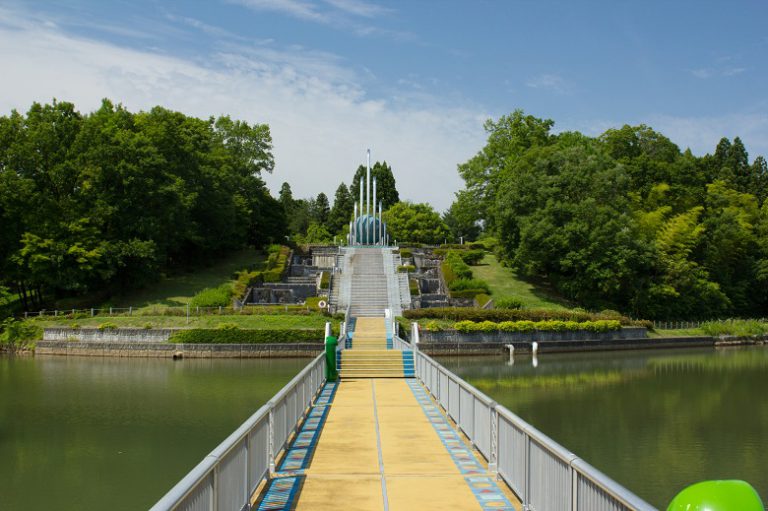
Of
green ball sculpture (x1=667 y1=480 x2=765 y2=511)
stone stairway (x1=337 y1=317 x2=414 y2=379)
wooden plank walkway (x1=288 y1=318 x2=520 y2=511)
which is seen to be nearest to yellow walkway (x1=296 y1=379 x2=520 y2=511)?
wooden plank walkway (x1=288 y1=318 x2=520 y2=511)

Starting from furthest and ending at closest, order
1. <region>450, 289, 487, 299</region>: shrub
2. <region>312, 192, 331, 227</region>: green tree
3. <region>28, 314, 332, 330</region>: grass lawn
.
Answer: <region>312, 192, 331, 227</region>: green tree, <region>450, 289, 487, 299</region>: shrub, <region>28, 314, 332, 330</region>: grass lawn

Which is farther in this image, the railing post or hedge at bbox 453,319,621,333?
hedge at bbox 453,319,621,333

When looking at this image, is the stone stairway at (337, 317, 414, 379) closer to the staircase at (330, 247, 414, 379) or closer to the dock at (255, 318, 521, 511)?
the staircase at (330, 247, 414, 379)

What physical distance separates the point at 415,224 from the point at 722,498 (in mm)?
87842

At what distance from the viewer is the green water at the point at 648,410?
46.1 ft

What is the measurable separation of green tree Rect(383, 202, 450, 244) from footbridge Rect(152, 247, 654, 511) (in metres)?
73.6

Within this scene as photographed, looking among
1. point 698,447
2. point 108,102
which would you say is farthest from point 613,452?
point 108,102

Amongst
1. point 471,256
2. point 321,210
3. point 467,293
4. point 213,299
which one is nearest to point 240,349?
point 213,299

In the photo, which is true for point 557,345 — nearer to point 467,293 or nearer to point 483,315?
point 483,315

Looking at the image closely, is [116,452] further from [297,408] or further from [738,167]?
[738,167]

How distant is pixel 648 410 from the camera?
2094 cm

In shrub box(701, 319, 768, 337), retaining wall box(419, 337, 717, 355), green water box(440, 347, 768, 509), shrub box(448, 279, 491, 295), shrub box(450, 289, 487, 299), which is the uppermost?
shrub box(448, 279, 491, 295)

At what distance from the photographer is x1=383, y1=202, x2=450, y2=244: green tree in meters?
90.9

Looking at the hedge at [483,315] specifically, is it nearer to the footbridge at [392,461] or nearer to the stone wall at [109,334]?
the stone wall at [109,334]
